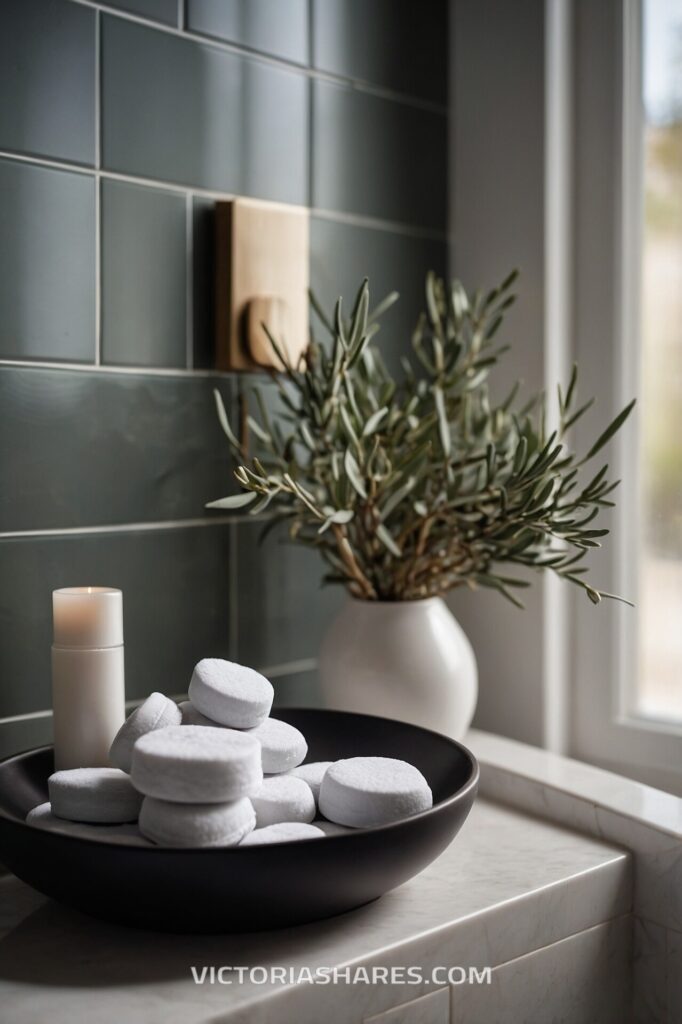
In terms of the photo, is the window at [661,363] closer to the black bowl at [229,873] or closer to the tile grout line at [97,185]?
the black bowl at [229,873]

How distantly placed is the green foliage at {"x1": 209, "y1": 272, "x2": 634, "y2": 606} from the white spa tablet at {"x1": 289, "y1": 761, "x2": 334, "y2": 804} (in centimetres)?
25

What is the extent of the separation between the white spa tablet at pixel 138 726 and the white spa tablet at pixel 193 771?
0.23 ft

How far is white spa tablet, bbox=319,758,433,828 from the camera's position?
796 mm

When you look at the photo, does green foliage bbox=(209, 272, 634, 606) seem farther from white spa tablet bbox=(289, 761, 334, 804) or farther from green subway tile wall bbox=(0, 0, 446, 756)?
white spa tablet bbox=(289, 761, 334, 804)

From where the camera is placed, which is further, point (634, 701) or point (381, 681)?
point (634, 701)

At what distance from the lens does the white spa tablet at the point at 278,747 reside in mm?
848

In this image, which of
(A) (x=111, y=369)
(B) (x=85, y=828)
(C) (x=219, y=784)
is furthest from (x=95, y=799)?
(A) (x=111, y=369)

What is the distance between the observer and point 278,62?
3.91ft

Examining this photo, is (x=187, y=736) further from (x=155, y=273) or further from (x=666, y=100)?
(x=666, y=100)

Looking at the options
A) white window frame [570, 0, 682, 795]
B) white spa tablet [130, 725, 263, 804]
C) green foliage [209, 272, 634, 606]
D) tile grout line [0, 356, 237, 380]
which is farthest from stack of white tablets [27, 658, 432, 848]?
white window frame [570, 0, 682, 795]

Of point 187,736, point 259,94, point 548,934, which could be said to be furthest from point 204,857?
point 259,94

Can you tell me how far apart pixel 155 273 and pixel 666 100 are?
25.5 inches

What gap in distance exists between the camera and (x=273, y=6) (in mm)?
1184

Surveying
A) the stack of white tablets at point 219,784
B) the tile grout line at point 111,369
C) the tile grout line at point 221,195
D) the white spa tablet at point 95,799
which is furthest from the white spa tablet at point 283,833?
the tile grout line at point 221,195
